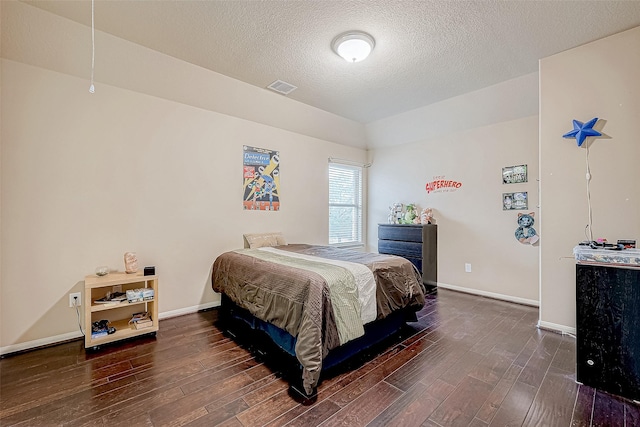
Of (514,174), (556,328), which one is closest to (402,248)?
(514,174)

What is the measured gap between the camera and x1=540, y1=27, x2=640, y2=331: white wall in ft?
7.79

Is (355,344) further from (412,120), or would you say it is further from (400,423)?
(412,120)

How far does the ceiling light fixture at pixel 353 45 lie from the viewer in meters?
2.39

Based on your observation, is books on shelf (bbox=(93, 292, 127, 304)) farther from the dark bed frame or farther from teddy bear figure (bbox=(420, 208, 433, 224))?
teddy bear figure (bbox=(420, 208, 433, 224))

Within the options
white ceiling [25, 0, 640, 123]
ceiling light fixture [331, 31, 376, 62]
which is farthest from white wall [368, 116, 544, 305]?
ceiling light fixture [331, 31, 376, 62]

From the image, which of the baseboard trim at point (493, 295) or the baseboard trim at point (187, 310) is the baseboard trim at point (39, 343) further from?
the baseboard trim at point (493, 295)

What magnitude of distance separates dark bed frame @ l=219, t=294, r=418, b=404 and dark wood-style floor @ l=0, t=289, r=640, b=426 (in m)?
0.08

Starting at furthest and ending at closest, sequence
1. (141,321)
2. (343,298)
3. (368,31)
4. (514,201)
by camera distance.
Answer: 1. (514,201)
2. (141,321)
3. (368,31)
4. (343,298)

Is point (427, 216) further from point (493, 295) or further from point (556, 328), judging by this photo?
point (556, 328)

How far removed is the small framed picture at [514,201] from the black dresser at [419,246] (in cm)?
102

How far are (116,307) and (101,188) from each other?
1.16 m

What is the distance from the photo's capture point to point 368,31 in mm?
2355

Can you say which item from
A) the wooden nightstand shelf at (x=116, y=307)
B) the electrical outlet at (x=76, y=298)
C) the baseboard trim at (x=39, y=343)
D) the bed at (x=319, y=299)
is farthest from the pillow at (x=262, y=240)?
the baseboard trim at (x=39, y=343)

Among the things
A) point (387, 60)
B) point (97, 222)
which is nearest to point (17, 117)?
point (97, 222)
